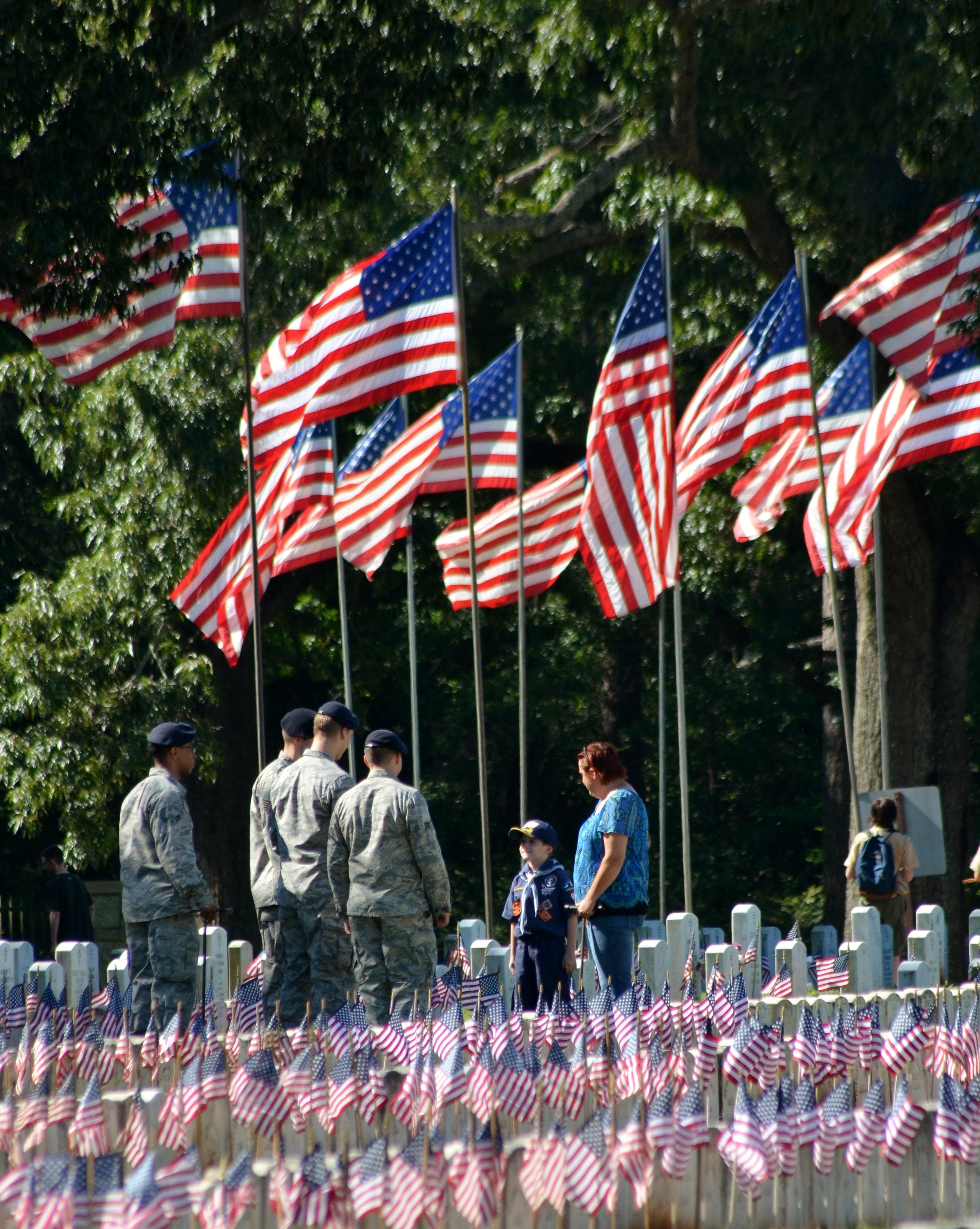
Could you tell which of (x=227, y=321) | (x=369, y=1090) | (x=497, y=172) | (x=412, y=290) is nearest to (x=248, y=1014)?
(x=369, y=1090)

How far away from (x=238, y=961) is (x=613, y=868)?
2807mm

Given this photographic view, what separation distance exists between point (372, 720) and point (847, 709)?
38.5 ft

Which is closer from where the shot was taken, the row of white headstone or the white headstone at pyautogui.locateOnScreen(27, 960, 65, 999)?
the white headstone at pyautogui.locateOnScreen(27, 960, 65, 999)

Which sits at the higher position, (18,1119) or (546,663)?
(546,663)

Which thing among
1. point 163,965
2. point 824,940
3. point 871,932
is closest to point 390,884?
point 163,965

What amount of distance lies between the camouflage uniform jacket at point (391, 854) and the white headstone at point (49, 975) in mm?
1975

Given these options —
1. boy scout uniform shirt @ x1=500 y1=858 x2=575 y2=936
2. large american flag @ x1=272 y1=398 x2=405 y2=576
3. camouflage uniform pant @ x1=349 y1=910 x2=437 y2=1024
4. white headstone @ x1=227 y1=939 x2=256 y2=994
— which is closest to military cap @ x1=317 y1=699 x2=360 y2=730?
camouflage uniform pant @ x1=349 y1=910 x2=437 y2=1024

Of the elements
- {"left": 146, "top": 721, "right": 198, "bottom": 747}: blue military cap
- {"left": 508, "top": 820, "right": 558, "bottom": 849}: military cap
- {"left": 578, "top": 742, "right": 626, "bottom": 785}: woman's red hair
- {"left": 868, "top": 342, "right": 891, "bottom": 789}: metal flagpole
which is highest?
{"left": 868, "top": 342, "right": 891, "bottom": 789}: metal flagpole

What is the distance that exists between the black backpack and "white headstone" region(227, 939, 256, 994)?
154 inches

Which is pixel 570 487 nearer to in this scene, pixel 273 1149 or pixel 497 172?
pixel 497 172

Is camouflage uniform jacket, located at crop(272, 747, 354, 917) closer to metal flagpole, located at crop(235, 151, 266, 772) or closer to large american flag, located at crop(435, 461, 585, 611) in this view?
metal flagpole, located at crop(235, 151, 266, 772)

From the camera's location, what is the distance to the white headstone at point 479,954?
9.14 m

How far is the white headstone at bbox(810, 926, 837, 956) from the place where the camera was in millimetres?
11836

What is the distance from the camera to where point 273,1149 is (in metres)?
5.29
